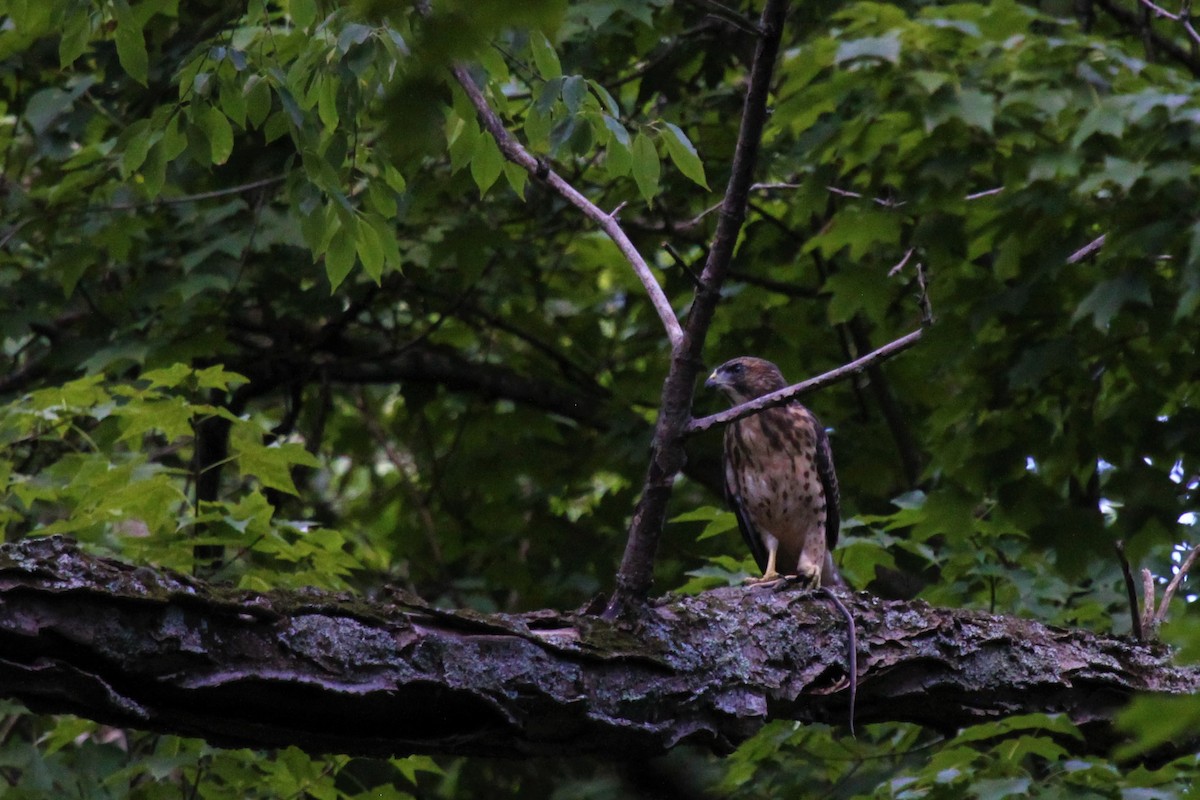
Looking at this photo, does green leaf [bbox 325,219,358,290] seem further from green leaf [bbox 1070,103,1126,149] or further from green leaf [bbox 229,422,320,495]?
green leaf [bbox 1070,103,1126,149]

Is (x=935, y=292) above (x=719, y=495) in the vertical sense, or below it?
above

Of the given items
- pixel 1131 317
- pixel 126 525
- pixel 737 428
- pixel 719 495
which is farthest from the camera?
pixel 719 495

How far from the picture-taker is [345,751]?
8.82ft

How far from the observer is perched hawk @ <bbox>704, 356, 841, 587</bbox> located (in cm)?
575

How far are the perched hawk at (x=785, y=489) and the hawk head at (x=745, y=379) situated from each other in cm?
5

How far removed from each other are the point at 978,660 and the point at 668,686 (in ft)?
3.02

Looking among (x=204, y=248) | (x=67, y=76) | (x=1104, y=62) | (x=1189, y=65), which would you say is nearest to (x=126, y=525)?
(x=204, y=248)

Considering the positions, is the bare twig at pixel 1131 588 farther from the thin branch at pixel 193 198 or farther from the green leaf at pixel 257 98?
the thin branch at pixel 193 198

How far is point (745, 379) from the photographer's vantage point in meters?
6.07

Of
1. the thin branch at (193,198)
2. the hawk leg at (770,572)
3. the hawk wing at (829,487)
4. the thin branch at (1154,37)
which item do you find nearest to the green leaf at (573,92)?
the hawk leg at (770,572)

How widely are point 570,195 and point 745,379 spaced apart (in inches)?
119

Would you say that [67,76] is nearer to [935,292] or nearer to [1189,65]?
[935,292]

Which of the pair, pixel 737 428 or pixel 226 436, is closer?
pixel 226 436

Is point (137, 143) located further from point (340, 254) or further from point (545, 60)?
point (545, 60)
